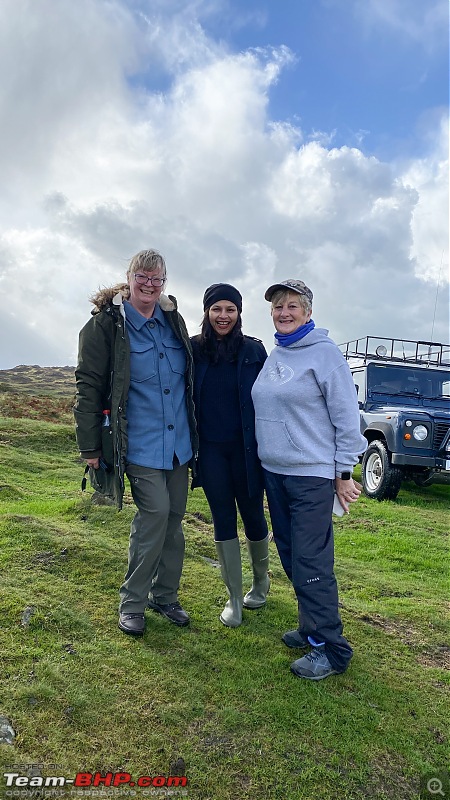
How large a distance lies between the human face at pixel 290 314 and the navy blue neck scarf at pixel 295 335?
0.03 meters

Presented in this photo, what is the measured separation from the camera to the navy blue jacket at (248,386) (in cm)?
357

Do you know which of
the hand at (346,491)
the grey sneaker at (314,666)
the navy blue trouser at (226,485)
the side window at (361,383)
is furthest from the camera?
the side window at (361,383)

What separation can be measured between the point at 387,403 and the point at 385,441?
1509mm

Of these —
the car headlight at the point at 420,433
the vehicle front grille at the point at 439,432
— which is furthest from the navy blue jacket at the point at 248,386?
the vehicle front grille at the point at 439,432

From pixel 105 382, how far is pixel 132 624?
1555 millimetres

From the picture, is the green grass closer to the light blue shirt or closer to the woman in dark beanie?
the woman in dark beanie

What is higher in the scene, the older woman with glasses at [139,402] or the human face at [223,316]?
the human face at [223,316]

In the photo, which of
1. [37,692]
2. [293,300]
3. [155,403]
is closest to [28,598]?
[37,692]

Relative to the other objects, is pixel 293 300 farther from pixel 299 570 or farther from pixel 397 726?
pixel 397 726

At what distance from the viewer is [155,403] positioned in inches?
135

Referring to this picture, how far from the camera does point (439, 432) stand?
28.1ft

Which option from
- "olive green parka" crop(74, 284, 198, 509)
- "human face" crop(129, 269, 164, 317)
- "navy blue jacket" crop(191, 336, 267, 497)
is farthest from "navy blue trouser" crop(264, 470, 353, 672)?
"human face" crop(129, 269, 164, 317)

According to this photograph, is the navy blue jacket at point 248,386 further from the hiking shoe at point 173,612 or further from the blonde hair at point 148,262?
the hiking shoe at point 173,612
